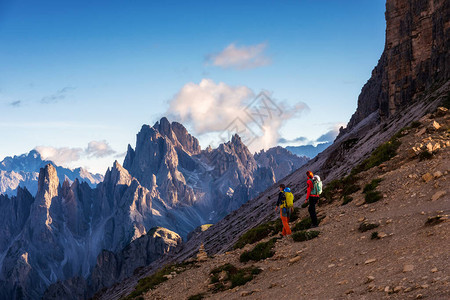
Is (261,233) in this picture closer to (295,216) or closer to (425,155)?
(295,216)

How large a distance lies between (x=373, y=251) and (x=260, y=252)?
21.2 feet

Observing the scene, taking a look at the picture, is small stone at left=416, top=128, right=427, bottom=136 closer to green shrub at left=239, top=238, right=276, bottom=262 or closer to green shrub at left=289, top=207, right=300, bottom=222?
green shrub at left=289, top=207, right=300, bottom=222

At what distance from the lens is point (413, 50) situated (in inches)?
2606

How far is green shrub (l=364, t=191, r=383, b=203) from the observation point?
66.8ft

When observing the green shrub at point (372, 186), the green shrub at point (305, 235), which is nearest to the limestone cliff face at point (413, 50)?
the green shrub at point (372, 186)

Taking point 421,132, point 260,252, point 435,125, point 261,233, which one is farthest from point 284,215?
point 435,125

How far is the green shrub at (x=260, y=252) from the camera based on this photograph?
18609 millimetres

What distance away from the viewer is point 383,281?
1074 centimetres

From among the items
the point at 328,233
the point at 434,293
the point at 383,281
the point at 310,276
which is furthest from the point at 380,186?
the point at 434,293

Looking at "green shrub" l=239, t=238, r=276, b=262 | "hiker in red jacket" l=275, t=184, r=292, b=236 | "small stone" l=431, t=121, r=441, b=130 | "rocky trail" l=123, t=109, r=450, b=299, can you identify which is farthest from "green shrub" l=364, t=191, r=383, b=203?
"small stone" l=431, t=121, r=441, b=130

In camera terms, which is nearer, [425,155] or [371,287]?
[371,287]

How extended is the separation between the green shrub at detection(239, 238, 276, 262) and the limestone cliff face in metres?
45.6

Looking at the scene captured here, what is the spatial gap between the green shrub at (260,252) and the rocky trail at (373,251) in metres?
Result: 0.34

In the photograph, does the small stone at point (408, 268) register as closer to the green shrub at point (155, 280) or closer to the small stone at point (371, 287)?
the small stone at point (371, 287)
